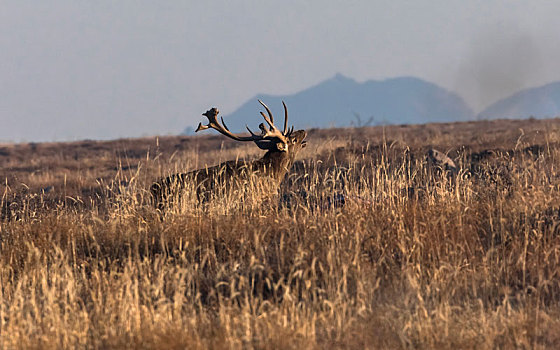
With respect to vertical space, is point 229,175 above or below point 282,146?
below

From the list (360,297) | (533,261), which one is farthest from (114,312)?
(533,261)

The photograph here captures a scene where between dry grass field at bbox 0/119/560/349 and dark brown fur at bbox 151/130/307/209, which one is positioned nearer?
dry grass field at bbox 0/119/560/349

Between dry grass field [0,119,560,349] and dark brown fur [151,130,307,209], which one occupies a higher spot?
dark brown fur [151,130,307,209]

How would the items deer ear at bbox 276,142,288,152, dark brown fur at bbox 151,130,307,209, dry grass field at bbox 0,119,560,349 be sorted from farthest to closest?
deer ear at bbox 276,142,288,152 < dark brown fur at bbox 151,130,307,209 < dry grass field at bbox 0,119,560,349

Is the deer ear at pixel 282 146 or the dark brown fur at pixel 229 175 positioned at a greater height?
the deer ear at pixel 282 146

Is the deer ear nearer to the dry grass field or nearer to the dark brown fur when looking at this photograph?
the dark brown fur

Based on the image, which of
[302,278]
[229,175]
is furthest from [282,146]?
[302,278]

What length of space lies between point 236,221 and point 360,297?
7.43 feet

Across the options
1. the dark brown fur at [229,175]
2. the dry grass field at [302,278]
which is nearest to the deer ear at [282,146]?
the dark brown fur at [229,175]

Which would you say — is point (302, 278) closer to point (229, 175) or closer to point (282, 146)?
point (229, 175)

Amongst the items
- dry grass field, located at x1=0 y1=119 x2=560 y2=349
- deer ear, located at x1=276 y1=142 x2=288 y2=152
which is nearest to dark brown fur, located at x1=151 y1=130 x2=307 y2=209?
deer ear, located at x1=276 y1=142 x2=288 y2=152

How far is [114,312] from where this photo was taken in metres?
5.21

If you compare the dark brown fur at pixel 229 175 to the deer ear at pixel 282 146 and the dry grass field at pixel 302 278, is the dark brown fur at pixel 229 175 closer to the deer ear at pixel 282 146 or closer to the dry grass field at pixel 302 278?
the deer ear at pixel 282 146

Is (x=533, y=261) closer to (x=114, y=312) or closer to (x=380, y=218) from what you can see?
(x=380, y=218)
